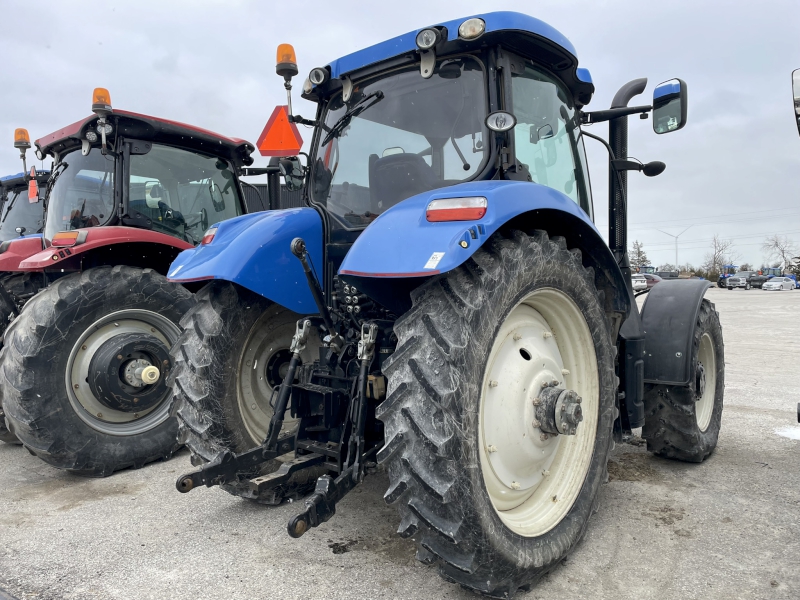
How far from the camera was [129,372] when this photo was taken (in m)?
4.22

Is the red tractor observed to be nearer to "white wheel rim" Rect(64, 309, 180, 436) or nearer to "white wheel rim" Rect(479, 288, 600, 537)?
"white wheel rim" Rect(64, 309, 180, 436)

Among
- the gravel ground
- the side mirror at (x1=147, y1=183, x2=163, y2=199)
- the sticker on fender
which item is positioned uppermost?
the side mirror at (x1=147, y1=183, x2=163, y2=199)

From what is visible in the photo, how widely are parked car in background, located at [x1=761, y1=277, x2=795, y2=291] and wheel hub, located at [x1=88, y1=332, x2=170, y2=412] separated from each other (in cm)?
4571

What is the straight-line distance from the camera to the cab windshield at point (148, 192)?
4.82 metres

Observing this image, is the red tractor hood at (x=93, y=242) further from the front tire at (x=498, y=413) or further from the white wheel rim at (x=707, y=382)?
the white wheel rim at (x=707, y=382)

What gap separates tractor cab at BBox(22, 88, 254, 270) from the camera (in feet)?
15.2

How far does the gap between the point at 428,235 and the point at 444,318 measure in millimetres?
300

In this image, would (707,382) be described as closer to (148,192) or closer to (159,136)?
(148,192)

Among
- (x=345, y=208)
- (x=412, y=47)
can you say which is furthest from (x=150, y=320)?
(x=412, y=47)

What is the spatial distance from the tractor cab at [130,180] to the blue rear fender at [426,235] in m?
2.90

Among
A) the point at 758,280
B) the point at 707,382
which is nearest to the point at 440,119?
the point at 707,382

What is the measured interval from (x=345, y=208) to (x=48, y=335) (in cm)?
239

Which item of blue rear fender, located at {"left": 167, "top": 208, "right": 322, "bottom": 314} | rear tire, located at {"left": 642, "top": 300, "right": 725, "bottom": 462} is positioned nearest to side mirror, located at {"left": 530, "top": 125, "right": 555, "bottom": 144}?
blue rear fender, located at {"left": 167, "top": 208, "right": 322, "bottom": 314}

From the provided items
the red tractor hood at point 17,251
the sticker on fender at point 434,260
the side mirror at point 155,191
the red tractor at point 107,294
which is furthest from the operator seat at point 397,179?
the red tractor hood at point 17,251
